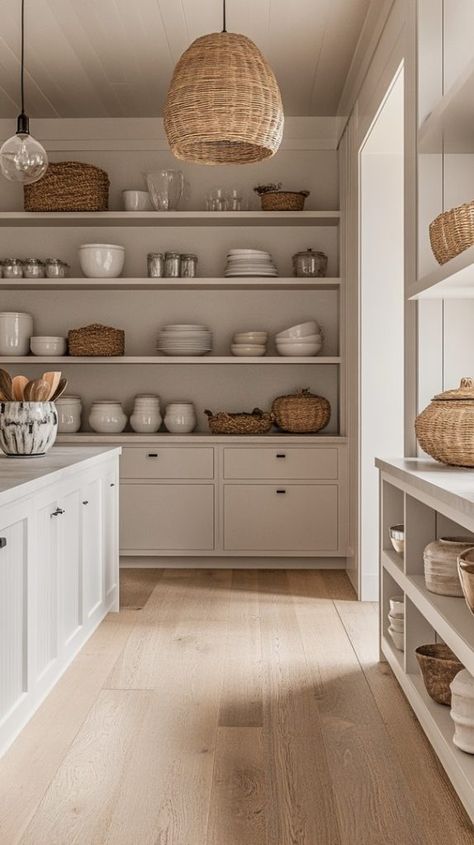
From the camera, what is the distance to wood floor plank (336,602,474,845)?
1984 millimetres

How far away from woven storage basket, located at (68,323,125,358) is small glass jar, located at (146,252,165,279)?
42 centimetres

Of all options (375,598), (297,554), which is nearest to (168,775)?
(375,598)

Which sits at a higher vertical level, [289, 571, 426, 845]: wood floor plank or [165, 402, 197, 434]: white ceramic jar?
[165, 402, 197, 434]: white ceramic jar

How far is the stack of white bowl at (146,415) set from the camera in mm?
5191

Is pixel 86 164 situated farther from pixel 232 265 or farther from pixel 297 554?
pixel 297 554

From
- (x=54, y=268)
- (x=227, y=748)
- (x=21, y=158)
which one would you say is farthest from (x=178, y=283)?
(x=227, y=748)

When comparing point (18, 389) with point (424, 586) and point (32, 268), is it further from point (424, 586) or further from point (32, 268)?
point (32, 268)

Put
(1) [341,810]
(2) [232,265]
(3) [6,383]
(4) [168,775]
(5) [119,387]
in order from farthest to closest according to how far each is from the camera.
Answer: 1. (5) [119,387]
2. (2) [232,265]
3. (3) [6,383]
4. (4) [168,775]
5. (1) [341,810]

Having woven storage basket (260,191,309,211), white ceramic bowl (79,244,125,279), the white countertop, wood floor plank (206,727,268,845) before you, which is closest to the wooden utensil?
the white countertop

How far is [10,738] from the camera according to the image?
2.40 metres

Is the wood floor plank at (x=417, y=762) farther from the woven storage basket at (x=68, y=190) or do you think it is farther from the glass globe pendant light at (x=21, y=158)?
the woven storage basket at (x=68, y=190)

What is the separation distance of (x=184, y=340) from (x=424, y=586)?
2.92 meters

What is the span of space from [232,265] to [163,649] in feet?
8.39

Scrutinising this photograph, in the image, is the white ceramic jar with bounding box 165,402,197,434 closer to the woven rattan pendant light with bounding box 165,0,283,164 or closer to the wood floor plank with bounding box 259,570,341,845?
the wood floor plank with bounding box 259,570,341,845
